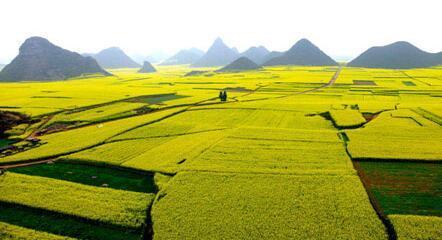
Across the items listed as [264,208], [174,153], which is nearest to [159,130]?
[174,153]

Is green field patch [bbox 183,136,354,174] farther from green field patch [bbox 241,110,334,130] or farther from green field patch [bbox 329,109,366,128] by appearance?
green field patch [bbox 329,109,366,128]

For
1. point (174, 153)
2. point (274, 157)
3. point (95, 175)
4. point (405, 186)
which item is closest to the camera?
point (405, 186)

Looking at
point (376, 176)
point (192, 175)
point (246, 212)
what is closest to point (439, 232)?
point (376, 176)

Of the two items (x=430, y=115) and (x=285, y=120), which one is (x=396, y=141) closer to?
(x=285, y=120)

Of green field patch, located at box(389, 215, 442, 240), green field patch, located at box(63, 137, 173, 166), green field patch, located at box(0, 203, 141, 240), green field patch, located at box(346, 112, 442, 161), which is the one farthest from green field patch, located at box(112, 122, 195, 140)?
green field patch, located at box(389, 215, 442, 240)

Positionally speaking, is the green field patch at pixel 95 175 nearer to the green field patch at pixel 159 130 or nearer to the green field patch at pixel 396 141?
the green field patch at pixel 159 130

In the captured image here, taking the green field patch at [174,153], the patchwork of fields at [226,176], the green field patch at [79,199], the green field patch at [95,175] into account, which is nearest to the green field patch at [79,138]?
the patchwork of fields at [226,176]

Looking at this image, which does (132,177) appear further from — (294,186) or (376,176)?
(376,176)
